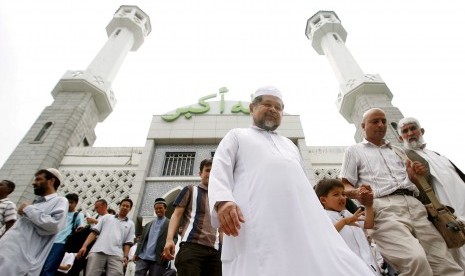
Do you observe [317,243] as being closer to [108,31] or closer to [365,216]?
[365,216]

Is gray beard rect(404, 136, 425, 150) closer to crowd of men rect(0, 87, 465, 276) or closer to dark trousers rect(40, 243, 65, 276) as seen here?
crowd of men rect(0, 87, 465, 276)

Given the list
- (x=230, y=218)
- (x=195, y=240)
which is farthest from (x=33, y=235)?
(x=230, y=218)

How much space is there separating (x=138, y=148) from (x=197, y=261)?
7.72m

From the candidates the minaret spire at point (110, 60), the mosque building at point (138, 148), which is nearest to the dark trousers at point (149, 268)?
the mosque building at point (138, 148)

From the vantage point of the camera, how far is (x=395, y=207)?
86.5 inches

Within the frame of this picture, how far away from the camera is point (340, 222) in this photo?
2195 mm

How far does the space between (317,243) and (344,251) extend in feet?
0.42

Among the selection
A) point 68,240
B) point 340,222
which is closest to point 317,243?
→ point 340,222

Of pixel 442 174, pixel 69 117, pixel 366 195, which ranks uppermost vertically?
pixel 69 117

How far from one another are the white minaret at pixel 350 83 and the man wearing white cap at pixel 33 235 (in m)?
8.97

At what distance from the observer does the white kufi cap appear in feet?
7.13

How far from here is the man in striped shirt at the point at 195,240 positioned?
2311mm

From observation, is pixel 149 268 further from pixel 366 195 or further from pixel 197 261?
pixel 366 195

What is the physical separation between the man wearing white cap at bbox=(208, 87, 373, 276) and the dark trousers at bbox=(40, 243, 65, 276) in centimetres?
286
